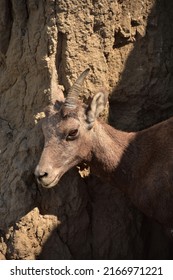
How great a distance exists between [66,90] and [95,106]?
3.01ft

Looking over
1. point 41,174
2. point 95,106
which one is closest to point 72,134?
point 95,106

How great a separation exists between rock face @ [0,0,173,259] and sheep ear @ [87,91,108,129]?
0.63 m

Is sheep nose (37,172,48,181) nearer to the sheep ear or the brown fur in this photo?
the brown fur

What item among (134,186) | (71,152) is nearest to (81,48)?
(71,152)

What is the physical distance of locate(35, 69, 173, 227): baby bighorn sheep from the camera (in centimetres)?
725

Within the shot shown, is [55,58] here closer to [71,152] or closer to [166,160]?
[71,152]

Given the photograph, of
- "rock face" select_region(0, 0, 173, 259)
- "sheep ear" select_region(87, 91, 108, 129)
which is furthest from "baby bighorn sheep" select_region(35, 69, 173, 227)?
"rock face" select_region(0, 0, 173, 259)

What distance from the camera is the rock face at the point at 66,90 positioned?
8.02m

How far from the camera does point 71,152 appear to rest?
7344mm

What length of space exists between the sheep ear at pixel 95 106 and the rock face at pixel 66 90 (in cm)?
63

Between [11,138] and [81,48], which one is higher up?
[81,48]

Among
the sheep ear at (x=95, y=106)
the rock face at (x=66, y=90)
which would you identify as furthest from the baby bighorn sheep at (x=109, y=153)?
the rock face at (x=66, y=90)

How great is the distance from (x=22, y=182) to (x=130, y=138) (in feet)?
5.92

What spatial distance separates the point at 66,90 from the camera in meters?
8.15
